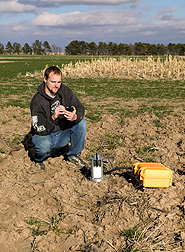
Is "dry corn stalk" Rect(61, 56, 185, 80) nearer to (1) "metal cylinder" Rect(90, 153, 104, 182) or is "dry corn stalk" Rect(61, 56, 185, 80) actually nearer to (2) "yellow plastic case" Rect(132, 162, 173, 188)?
(1) "metal cylinder" Rect(90, 153, 104, 182)

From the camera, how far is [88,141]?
5.43m

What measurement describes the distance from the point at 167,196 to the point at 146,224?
62 cm

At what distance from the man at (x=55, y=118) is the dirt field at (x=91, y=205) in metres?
0.40

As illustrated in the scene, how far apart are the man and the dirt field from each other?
1.32 ft

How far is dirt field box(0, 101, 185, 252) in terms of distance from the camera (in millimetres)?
2654

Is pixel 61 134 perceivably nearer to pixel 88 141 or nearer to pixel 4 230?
pixel 88 141

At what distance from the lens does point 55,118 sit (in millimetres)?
3812

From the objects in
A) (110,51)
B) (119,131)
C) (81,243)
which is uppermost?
(110,51)

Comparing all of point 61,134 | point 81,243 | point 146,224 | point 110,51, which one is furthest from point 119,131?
point 110,51

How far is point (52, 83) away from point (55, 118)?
0.52 meters

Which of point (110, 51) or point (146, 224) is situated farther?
point (110, 51)

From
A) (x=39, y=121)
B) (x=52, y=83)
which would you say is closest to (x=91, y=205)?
(x=39, y=121)

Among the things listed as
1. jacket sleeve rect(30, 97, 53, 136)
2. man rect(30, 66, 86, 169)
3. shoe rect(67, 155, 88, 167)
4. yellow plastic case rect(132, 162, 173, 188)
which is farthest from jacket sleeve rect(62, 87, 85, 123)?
yellow plastic case rect(132, 162, 173, 188)

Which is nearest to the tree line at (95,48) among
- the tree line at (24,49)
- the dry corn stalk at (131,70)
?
the tree line at (24,49)
